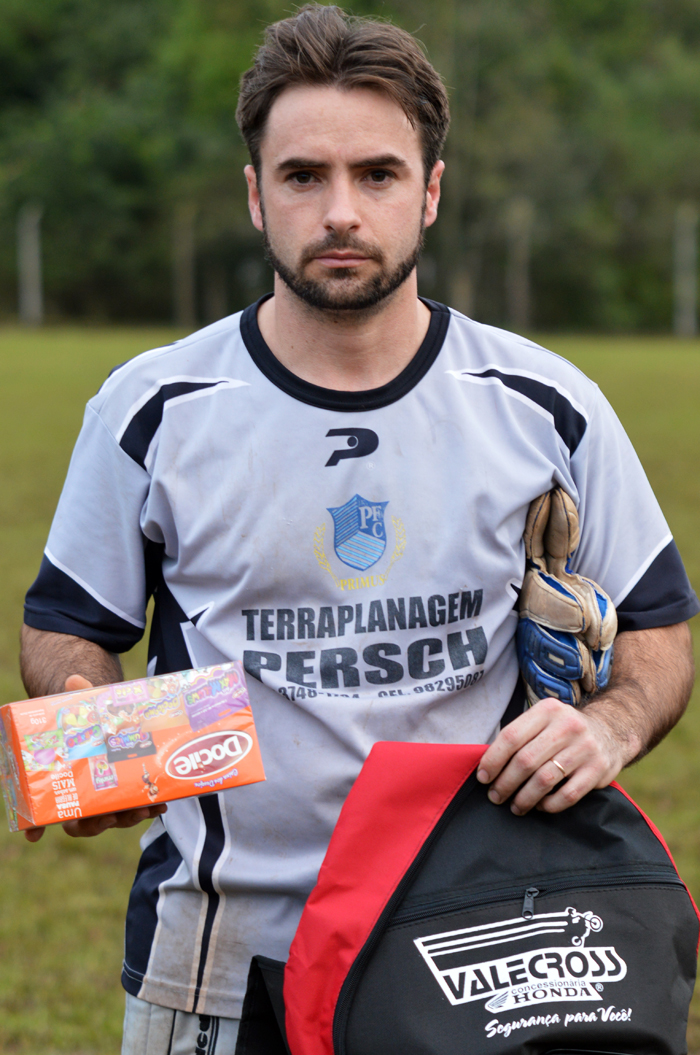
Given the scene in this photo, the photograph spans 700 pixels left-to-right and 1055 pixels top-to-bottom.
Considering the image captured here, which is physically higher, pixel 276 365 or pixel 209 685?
pixel 276 365

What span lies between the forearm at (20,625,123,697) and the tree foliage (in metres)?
37.5

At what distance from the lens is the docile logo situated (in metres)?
1.51

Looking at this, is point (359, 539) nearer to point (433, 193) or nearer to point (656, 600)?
point (656, 600)

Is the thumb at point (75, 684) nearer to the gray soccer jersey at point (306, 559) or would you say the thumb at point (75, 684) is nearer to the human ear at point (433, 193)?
the gray soccer jersey at point (306, 559)

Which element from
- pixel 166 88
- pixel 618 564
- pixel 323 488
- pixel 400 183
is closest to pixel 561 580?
pixel 618 564

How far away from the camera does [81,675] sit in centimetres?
177

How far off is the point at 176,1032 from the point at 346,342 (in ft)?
3.78

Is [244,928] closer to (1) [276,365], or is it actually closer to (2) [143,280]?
(1) [276,365]

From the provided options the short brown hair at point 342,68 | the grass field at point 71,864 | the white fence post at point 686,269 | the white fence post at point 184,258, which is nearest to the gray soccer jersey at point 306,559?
the short brown hair at point 342,68

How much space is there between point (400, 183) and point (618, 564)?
0.70 m

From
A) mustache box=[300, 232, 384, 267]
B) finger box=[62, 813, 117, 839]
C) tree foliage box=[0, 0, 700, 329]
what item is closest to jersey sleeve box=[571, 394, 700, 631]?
mustache box=[300, 232, 384, 267]

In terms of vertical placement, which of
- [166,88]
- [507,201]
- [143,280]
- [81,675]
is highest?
[81,675]

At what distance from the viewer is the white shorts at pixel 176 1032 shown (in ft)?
6.02

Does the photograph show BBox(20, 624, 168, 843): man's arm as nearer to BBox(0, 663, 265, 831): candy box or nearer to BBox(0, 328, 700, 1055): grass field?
BBox(0, 663, 265, 831): candy box
